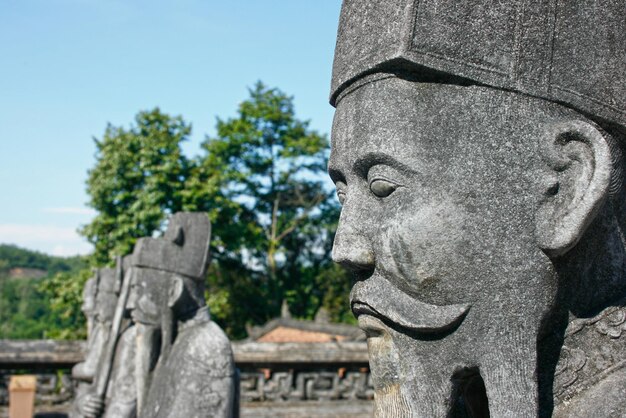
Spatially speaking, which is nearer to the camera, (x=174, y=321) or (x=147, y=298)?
(x=174, y=321)

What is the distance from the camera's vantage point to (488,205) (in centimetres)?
233

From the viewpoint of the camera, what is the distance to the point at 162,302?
23.8 feet

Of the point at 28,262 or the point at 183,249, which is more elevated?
the point at 28,262

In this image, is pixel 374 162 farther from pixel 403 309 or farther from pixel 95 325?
pixel 95 325

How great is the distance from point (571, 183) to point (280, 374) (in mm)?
9903

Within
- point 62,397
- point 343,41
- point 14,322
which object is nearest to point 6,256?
point 14,322

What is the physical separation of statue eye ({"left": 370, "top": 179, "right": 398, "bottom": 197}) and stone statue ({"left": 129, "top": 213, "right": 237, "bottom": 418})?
409cm

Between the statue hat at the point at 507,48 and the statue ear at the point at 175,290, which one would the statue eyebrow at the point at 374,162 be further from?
the statue ear at the point at 175,290

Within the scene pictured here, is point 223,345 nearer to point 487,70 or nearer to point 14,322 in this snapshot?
point 487,70

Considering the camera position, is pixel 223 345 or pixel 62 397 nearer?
pixel 223 345

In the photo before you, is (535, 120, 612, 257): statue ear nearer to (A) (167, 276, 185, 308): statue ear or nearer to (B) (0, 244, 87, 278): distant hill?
(A) (167, 276, 185, 308): statue ear

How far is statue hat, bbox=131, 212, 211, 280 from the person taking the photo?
7.30 metres

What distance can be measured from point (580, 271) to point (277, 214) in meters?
31.8

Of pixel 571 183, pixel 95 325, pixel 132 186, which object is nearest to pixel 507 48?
pixel 571 183
